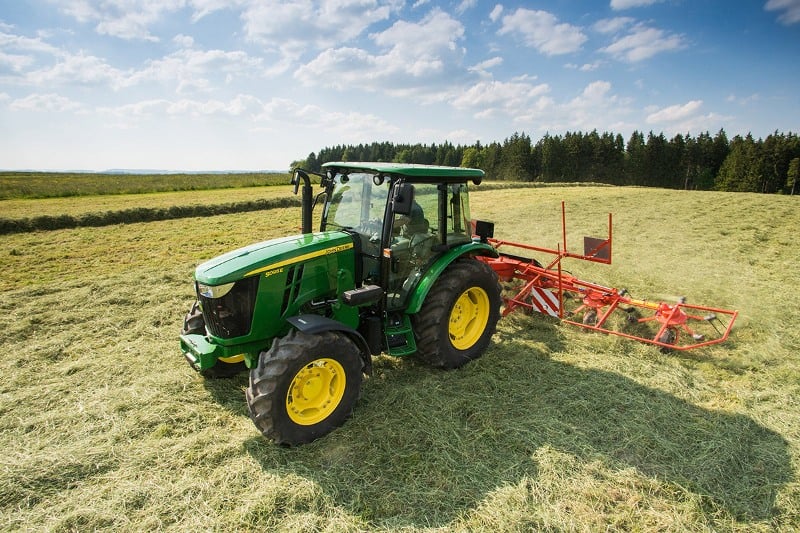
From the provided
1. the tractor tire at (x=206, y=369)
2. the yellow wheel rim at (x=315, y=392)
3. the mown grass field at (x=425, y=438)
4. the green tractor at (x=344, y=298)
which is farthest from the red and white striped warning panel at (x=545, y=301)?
the tractor tire at (x=206, y=369)

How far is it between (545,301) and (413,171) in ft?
10.1

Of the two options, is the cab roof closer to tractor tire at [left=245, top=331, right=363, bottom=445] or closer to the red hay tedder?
the red hay tedder

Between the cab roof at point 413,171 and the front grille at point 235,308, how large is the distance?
1571 mm

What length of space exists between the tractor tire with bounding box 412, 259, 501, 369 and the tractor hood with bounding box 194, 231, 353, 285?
108cm

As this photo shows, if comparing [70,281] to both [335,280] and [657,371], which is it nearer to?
[335,280]

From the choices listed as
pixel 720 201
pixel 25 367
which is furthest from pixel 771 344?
pixel 720 201

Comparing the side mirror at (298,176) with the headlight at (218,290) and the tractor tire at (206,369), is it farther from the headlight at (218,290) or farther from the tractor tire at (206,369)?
the tractor tire at (206,369)

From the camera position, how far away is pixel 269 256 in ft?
12.8

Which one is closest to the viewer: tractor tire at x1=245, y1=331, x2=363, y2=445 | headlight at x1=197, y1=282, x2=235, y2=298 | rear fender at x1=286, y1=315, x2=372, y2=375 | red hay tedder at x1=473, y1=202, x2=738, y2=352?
tractor tire at x1=245, y1=331, x2=363, y2=445

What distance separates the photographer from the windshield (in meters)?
4.55

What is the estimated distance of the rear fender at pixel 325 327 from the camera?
359 cm

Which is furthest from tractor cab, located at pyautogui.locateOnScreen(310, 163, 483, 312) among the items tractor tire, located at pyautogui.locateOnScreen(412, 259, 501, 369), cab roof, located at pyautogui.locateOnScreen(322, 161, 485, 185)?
tractor tire, located at pyautogui.locateOnScreen(412, 259, 501, 369)

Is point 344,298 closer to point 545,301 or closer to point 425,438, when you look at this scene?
point 425,438

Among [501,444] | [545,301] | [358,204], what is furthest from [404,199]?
[545,301]
